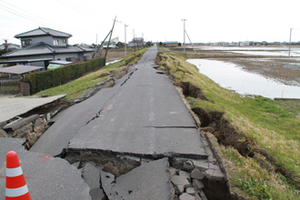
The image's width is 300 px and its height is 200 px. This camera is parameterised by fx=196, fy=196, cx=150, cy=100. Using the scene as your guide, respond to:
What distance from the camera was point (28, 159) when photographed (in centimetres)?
351

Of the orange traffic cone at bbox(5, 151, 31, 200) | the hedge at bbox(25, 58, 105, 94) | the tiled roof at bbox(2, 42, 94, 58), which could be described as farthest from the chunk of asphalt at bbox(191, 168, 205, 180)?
the tiled roof at bbox(2, 42, 94, 58)

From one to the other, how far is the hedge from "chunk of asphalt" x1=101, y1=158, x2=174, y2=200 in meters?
14.3

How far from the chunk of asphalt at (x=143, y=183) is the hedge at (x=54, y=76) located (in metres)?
14.3

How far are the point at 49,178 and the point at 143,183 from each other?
1.42 metres

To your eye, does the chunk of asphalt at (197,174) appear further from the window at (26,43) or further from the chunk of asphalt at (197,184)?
the window at (26,43)

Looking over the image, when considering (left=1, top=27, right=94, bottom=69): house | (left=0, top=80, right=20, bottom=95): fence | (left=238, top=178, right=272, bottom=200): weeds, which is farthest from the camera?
(left=1, top=27, right=94, bottom=69): house

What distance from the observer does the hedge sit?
14.8 meters

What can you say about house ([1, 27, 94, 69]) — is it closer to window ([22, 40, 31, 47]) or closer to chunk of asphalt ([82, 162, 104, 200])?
window ([22, 40, 31, 47])

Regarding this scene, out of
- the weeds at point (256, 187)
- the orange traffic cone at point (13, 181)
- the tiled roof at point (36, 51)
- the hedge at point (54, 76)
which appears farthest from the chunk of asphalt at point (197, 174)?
the tiled roof at point (36, 51)

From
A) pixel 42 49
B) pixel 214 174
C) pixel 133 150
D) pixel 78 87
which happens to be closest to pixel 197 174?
pixel 214 174

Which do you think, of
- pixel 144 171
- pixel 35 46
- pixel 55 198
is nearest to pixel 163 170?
pixel 144 171

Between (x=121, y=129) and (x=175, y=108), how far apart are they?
2175 millimetres

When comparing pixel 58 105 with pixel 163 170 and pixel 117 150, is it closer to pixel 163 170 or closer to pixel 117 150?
pixel 117 150

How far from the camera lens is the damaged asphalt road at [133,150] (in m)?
2.94
